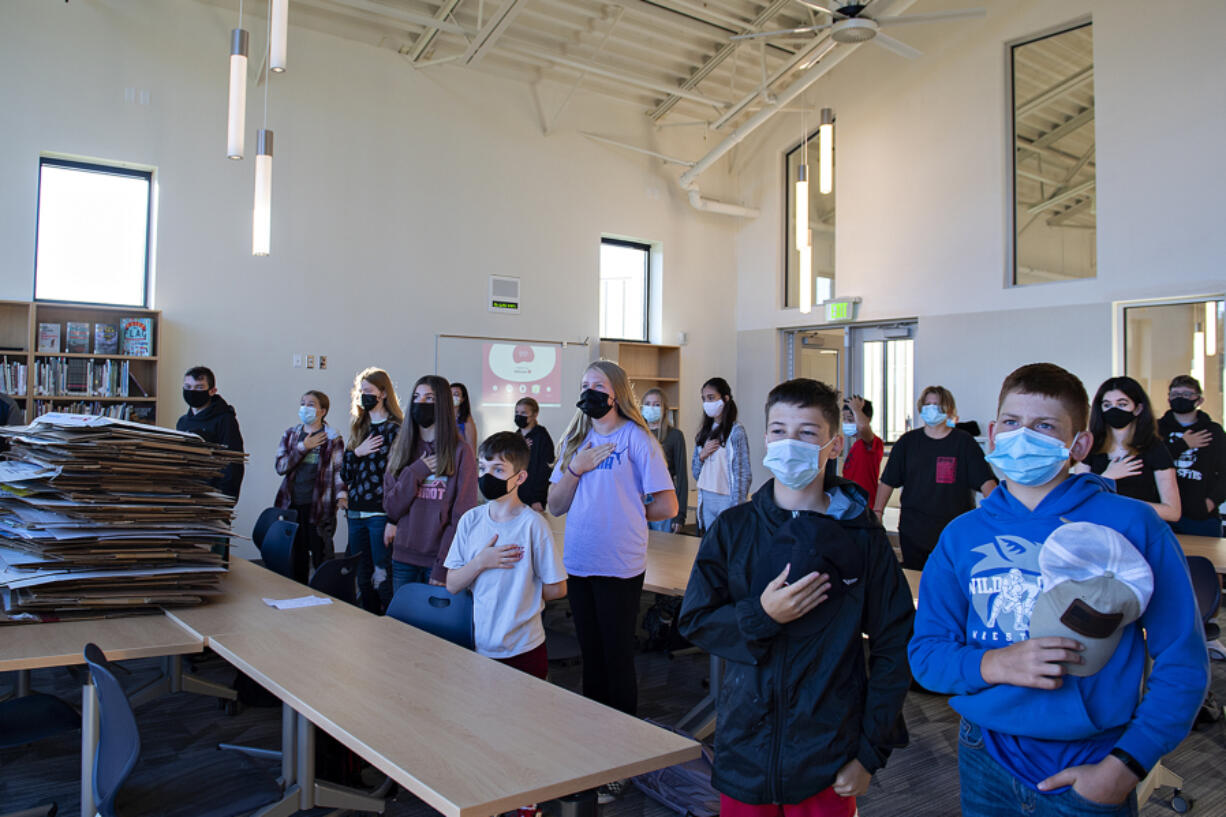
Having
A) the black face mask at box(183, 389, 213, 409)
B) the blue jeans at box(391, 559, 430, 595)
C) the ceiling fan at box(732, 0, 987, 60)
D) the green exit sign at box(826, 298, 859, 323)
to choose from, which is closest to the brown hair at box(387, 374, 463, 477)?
the blue jeans at box(391, 559, 430, 595)

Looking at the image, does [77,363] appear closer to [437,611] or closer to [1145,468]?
[437,611]

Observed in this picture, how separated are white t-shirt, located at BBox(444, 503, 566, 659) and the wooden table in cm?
83

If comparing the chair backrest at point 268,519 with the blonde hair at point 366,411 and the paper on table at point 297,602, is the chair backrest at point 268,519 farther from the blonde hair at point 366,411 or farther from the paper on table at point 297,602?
the paper on table at point 297,602

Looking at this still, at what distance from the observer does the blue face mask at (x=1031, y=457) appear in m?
1.42

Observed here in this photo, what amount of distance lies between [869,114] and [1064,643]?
8695 mm

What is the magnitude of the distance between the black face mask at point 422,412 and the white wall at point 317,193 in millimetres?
4128

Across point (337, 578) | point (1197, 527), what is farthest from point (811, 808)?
point (1197, 527)

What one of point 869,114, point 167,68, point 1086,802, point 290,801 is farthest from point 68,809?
point 869,114

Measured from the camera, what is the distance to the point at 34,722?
2512 millimetres

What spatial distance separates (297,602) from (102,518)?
0.68 m

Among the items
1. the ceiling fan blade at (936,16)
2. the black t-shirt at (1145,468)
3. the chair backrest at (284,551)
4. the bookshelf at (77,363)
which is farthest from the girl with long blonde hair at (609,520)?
the bookshelf at (77,363)

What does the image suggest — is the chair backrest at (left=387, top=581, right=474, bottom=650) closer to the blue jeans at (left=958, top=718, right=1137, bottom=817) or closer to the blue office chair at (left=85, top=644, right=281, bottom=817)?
the blue office chair at (left=85, top=644, right=281, bottom=817)

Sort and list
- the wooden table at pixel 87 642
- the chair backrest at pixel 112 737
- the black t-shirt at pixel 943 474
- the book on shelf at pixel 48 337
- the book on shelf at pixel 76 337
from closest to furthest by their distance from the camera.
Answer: the chair backrest at pixel 112 737 → the wooden table at pixel 87 642 → the black t-shirt at pixel 943 474 → the book on shelf at pixel 48 337 → the book on shelf at pixel 76 337


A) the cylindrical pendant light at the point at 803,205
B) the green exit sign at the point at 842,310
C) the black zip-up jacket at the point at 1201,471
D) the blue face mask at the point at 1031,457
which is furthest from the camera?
the green exit sign at the point at 842,310
